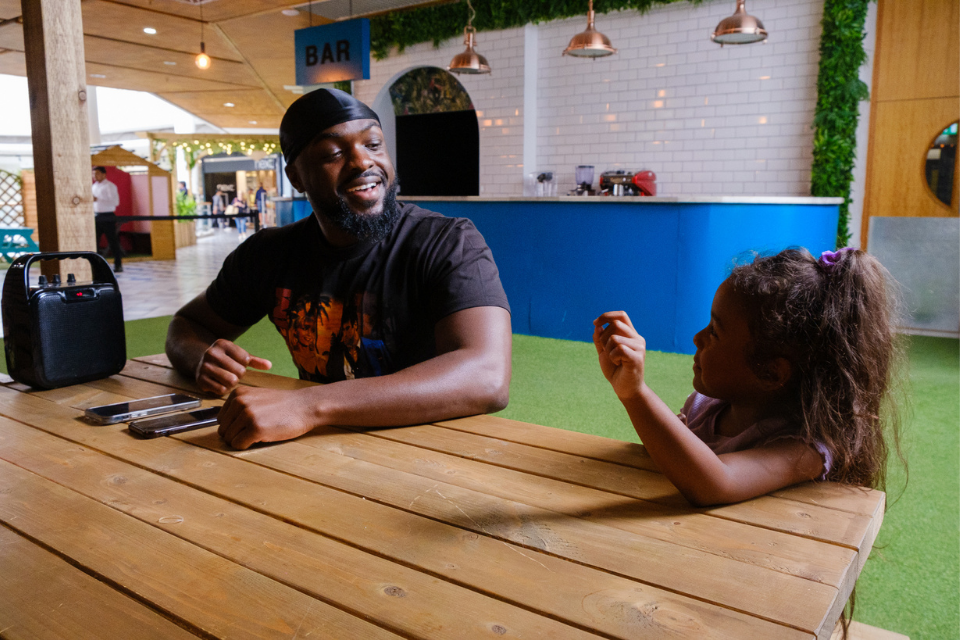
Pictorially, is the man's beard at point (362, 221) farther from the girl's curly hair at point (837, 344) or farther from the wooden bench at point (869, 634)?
the wooden bench at point (869, 634)

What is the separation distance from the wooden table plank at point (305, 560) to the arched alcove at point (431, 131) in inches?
283

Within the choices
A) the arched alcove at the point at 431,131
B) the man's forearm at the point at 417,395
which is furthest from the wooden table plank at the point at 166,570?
the arched alcove at the point at 431,131

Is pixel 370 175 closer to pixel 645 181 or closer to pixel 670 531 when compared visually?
pixel 670 531

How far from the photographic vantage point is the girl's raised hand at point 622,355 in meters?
0.85

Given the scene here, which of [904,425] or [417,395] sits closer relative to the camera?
[417,395]

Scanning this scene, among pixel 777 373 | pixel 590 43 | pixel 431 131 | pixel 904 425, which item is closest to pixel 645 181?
pixel 590 43

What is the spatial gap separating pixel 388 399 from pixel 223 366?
1.33 ft

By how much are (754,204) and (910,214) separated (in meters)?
1.77

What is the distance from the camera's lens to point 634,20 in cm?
639

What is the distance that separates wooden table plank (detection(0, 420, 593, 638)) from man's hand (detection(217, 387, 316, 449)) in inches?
5.5

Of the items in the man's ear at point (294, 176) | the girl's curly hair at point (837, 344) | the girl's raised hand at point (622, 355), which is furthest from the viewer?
the man's ear at point (294, 176)

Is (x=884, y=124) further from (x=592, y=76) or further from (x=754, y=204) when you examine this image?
(x=592, y=76)

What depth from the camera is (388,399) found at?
115cm

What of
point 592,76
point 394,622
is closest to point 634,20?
point 592,76
